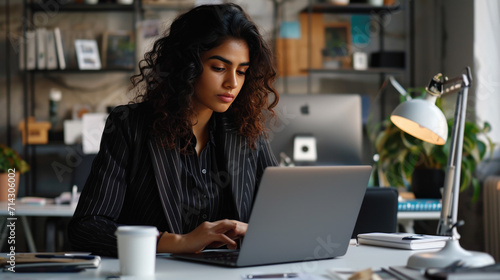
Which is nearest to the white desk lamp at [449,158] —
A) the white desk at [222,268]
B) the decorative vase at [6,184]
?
the white desk at [222,268]

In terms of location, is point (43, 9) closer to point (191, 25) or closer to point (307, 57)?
point (307, 57)

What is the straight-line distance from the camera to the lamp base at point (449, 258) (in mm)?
1041

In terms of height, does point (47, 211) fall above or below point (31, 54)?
below

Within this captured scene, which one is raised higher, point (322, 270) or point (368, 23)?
point (368, 23)

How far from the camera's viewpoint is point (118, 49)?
13.8ft

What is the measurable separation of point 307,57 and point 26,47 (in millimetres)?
1939

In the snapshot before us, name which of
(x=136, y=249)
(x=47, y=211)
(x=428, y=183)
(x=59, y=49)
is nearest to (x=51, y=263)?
(x=136, y=249)

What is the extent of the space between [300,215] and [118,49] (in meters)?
3.31

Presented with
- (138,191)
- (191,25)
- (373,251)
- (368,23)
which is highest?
(368,23)

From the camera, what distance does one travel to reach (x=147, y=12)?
4379 millimetres

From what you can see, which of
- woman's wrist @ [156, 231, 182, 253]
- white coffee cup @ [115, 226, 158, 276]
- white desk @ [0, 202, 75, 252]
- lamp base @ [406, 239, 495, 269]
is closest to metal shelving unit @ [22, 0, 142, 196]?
white desk @ [0, 202, 75, 252]

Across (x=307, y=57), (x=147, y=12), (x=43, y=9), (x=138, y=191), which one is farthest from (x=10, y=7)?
(x=138, y=191)

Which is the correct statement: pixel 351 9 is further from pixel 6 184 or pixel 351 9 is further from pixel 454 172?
pixel 454 172

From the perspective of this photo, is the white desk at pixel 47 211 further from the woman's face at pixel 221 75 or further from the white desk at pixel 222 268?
the white desk at pixel 222 268
